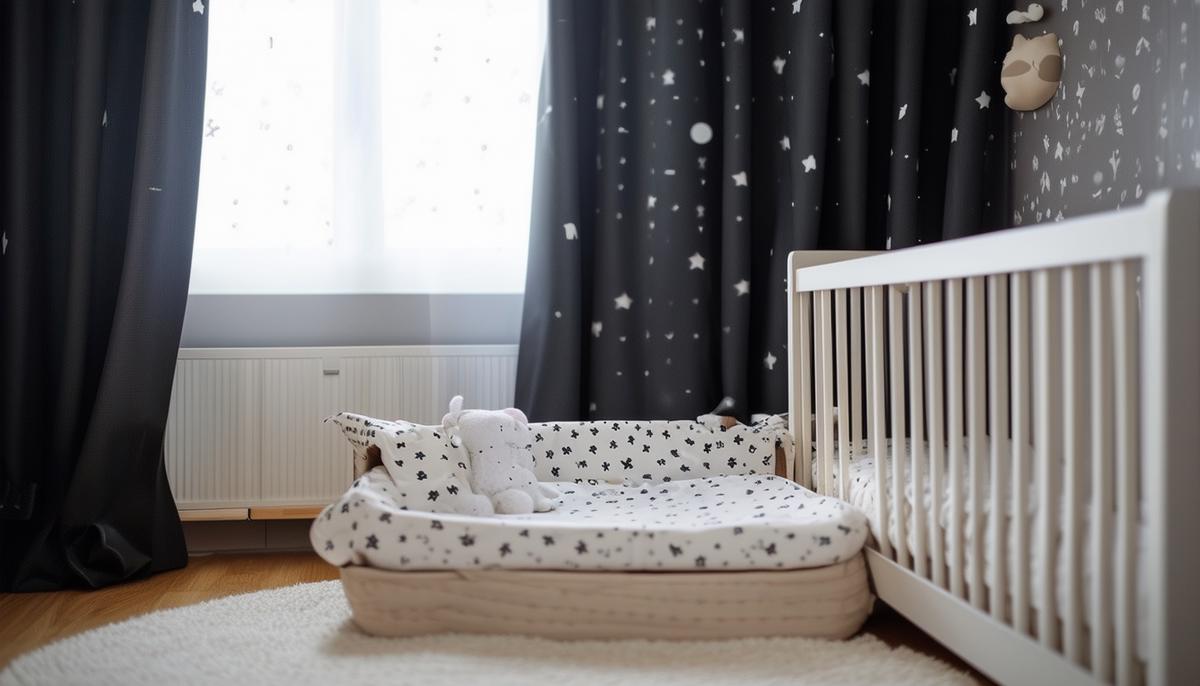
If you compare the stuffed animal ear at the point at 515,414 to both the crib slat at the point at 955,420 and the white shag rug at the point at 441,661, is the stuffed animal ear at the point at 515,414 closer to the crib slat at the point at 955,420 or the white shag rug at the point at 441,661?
the white shag rug at the point at 441,661

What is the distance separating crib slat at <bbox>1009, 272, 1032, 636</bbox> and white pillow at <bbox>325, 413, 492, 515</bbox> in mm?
1063

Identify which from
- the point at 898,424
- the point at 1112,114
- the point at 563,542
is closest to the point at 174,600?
the point at 563,542

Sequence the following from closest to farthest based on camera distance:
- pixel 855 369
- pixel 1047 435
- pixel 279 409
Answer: pixel 1047 435, pixel 855 369, pixel 279 409

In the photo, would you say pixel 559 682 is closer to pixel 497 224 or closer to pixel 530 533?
pixel 530 533

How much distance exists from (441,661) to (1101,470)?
3.42ft

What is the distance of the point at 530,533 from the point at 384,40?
1608 mm

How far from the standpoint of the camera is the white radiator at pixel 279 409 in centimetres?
241

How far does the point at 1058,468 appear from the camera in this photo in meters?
1.21

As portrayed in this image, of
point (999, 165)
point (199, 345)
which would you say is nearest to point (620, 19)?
point (999, 165)

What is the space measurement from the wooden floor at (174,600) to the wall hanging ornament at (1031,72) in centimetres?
131

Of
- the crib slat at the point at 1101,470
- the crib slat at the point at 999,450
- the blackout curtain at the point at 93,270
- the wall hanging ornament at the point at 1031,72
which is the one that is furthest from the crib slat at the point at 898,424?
the blackout curtain at the point at 93,270

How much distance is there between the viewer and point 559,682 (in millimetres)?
1426

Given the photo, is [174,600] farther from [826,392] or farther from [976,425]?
[976,425]

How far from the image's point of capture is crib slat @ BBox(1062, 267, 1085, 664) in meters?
1.12
